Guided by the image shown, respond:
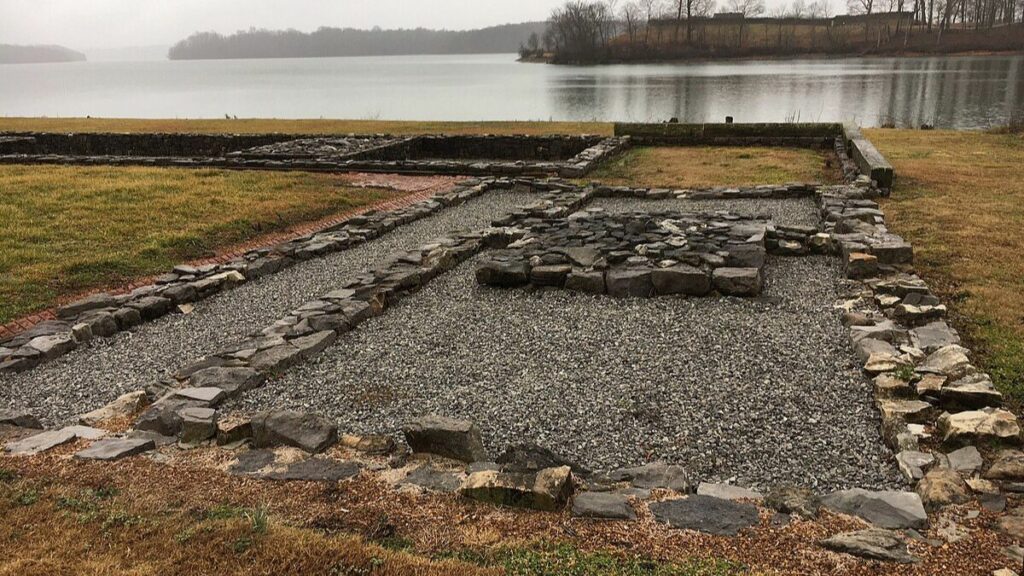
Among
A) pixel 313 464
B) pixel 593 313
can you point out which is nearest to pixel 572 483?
pixel 313 464

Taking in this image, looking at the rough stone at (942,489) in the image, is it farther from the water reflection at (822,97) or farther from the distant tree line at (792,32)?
the distant tree line at (792,32)

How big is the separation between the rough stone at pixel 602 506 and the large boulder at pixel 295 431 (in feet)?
5.74

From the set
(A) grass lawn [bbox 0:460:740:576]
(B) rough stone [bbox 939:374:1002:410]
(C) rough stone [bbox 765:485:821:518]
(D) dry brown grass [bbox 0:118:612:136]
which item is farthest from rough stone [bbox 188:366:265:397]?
(D) dry brown grass [bbox 0:118:612:136]

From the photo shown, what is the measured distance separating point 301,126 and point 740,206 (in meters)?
21.8

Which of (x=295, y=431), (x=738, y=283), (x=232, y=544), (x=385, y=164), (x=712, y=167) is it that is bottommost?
(x=712, y=167)

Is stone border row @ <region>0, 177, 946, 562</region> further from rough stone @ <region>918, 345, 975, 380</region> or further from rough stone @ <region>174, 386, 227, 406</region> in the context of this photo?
rough stone @ <region>918, 345, 975, 380</region>

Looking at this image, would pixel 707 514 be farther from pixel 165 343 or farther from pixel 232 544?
pixel 165 343

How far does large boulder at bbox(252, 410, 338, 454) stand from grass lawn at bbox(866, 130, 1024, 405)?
4746 mm

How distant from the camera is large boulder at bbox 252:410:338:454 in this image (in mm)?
4625

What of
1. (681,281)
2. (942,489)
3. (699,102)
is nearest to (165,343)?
(681,281)

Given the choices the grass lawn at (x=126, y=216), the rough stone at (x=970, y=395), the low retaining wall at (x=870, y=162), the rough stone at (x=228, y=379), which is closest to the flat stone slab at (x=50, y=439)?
the rough stone at (x=228, y=379)

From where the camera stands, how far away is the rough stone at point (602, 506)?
12.0 feet

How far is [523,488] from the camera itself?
3818 millimetres

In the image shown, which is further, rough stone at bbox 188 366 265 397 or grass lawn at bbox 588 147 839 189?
grass lawn at bbox 588 147 839 189
